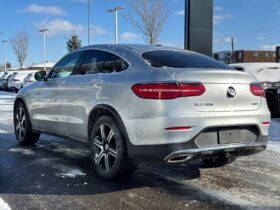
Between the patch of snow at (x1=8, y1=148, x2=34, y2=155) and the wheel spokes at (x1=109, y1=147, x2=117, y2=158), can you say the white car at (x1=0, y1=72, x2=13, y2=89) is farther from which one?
the wheel spokes at (x1=109, y1=147, x2=117, y2=158)

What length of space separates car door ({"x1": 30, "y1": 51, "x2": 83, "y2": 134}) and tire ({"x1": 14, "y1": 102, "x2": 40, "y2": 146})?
317 mm

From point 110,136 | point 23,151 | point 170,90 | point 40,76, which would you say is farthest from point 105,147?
point 40,76

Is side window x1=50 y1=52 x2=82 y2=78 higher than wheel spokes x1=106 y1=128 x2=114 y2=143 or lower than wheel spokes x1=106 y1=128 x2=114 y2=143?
higher

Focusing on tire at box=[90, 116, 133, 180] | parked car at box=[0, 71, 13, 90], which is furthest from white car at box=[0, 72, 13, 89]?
tire at box=[90, 116, 133, 180]

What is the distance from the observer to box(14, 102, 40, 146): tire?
7258mm

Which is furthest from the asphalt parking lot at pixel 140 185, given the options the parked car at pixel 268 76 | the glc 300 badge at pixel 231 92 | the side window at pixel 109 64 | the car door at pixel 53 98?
the parked car at pixel 268 76

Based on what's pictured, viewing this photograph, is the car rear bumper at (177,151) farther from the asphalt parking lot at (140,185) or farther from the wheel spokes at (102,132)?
the wheel spokes at (102,132)

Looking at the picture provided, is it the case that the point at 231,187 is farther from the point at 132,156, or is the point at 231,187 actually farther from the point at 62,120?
the point at 62,120

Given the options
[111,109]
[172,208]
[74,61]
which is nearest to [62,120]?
[74,61]

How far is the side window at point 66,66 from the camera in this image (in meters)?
6.11

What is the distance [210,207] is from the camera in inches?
162

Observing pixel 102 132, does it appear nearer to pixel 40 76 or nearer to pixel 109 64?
pixel 109 64

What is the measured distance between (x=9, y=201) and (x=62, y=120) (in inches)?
75.1

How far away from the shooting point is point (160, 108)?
4312 millimetres
